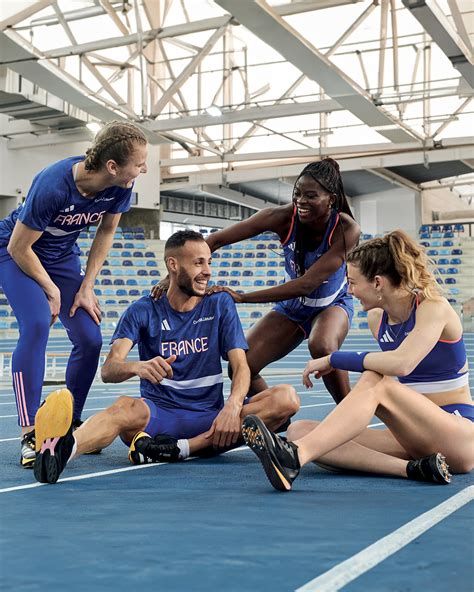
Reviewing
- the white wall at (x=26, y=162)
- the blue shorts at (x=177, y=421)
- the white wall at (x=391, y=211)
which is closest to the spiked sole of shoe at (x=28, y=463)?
the blue shorts at (x=177, y=421)

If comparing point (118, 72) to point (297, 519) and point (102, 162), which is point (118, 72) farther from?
point (297, 519)

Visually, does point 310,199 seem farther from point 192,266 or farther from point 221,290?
point 192,266

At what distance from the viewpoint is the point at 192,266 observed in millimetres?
3789

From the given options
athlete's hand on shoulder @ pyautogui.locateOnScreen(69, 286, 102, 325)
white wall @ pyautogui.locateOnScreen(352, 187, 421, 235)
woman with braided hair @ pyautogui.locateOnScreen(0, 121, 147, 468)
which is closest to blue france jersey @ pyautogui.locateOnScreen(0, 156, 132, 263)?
woman with braided hair @ pyautogui.locateOnScreen(0, 121, 147, 468)

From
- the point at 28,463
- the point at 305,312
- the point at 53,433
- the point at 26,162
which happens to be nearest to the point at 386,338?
the point at 305,312

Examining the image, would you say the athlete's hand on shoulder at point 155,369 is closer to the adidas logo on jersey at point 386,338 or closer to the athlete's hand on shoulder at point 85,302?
the athlete's hand on shoulder at point 85,302

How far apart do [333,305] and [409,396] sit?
167 cm

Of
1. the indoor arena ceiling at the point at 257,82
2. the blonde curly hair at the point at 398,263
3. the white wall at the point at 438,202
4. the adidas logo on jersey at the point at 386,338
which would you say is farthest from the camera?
the white wall at the point at 438,202

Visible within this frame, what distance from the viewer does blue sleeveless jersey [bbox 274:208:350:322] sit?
4555 millimetres

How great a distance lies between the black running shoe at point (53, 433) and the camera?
312 cm

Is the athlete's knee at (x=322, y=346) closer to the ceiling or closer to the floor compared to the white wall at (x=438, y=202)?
closer to the floor

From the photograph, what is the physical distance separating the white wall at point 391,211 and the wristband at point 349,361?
2490 cm

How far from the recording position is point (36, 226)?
12.3 feet

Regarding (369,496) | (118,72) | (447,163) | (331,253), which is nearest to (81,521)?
(369,496)
